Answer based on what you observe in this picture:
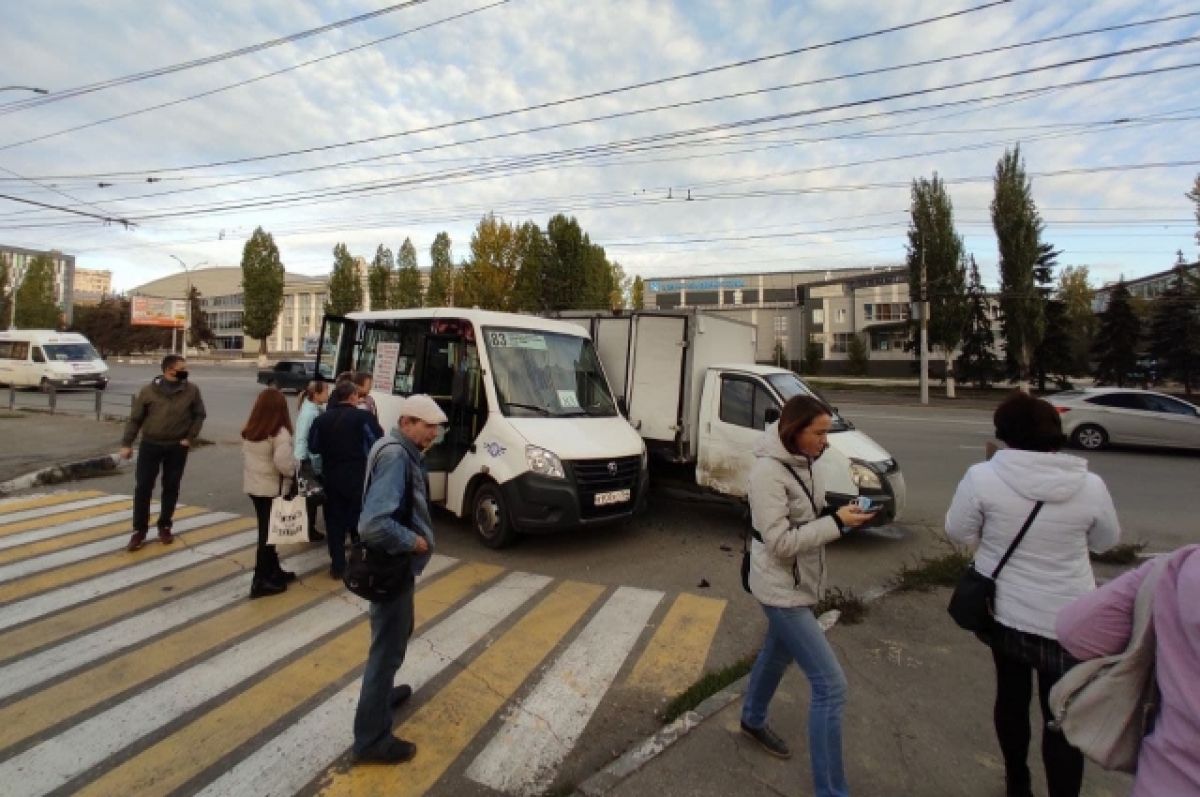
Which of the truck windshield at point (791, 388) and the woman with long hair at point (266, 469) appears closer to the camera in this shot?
the woman with long hair at point (266, 469)

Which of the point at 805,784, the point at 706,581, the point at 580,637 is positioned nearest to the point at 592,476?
the point at 706,581

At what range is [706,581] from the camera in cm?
587

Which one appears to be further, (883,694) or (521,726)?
(883,694)

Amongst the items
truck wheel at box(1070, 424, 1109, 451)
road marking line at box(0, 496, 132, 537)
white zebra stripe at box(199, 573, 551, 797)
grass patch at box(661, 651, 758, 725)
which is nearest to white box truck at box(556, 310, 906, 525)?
grass patch at box(661, 651, 758, 725)

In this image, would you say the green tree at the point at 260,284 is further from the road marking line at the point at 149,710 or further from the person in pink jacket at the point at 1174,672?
the person in pink jacket at the point at 1174,672

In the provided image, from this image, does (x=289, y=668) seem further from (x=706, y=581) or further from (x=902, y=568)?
(x=902, y=568)

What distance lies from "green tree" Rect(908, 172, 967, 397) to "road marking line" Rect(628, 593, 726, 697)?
33.6 meters

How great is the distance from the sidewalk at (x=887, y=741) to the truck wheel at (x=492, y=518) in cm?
331

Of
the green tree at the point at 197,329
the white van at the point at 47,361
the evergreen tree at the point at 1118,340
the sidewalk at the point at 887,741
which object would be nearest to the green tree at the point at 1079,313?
the evergreen tree at the point at 1118,340

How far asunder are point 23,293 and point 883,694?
312 ft

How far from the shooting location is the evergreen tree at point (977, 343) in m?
36.4

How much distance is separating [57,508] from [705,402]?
28.4 ft

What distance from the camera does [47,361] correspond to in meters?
24.7

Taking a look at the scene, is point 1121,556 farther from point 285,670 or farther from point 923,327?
point 923,327
